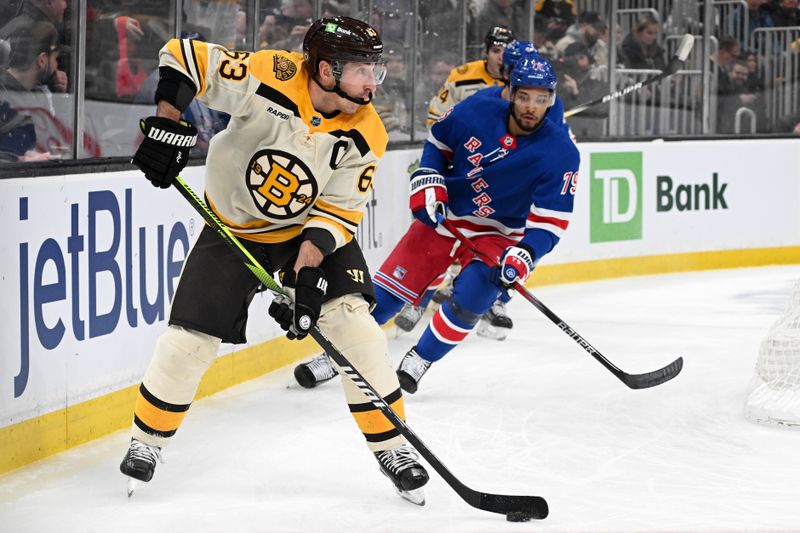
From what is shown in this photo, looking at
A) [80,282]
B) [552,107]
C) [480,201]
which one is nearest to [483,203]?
[480,201]

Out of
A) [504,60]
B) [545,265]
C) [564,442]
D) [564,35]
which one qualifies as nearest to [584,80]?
[564,35]

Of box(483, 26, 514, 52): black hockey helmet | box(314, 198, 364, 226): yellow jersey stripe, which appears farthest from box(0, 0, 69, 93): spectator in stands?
box(483, 26, 514, 52): black hockey helmet

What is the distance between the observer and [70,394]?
332 centimetres

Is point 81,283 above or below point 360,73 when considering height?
below

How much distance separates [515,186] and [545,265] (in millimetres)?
2772

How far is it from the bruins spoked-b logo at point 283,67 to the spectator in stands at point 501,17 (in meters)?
4.08

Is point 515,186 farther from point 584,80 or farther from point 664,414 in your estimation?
point 584,80

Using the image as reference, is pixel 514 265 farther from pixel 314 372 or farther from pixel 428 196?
pixel 314 372

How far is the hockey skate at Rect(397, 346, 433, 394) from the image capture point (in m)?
4.01

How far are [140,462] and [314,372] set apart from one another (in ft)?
4.32

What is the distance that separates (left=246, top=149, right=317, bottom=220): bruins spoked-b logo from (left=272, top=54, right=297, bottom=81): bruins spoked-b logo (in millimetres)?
163

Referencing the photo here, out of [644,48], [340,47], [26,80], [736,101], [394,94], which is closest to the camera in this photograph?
[340,47]

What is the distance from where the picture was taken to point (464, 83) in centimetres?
571

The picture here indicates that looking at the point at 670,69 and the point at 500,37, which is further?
the point at 670,69
